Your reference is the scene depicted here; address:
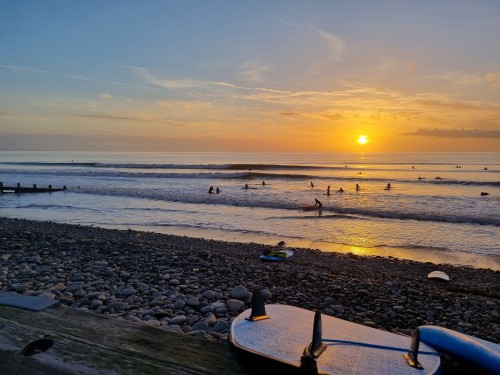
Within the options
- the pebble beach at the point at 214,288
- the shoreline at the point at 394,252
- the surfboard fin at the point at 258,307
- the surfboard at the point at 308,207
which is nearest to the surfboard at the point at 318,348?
the surfboard fin at the point at 258,307

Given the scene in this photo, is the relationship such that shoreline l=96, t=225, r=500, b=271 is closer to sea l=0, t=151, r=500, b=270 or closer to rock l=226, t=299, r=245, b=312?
sea l=0, t=151, r=500, b=270

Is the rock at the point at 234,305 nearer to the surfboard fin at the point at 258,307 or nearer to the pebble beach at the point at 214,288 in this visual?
the pebble beach at the point at 214,288

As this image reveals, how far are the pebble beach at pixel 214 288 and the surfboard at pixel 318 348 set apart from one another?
2.07 m

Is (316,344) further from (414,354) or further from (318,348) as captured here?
(414,354)

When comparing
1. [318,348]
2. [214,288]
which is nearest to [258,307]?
[318,348]

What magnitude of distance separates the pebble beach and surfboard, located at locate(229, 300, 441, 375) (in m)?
2.07

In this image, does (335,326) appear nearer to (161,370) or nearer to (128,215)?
(161,370)

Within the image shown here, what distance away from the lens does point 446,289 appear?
908cm

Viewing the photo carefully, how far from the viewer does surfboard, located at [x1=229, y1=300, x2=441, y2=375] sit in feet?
5.94

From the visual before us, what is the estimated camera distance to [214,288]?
23.3ft

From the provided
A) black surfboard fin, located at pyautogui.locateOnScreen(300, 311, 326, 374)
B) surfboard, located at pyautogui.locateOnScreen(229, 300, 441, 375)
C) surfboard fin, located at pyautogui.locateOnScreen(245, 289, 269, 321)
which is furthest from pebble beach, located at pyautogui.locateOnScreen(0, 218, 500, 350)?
black surfboard fin, located at pyautogui.locateOnScreen(300, 311, 326, 374)

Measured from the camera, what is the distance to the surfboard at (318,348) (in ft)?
5.94

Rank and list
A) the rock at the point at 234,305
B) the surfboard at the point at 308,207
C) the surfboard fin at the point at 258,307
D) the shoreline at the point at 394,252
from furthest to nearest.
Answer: the surfboard at the point at 308,207 < the shoreline at the point at 394,252 < the rock at the point at 234,305 < the surfboard fin at the point at 258,307

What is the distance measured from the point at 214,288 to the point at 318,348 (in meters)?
5.42
